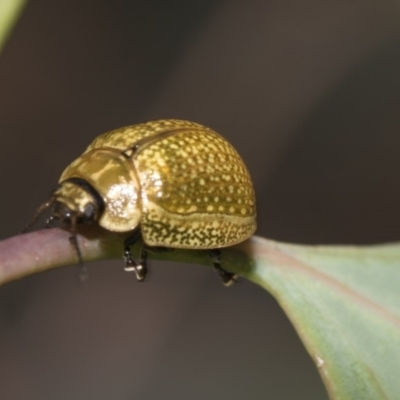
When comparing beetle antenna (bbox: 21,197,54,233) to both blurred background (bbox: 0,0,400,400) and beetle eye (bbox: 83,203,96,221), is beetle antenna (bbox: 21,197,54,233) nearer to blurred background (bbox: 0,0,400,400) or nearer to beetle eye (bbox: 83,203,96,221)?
beetle eye (bbox: 83,203,96,221)

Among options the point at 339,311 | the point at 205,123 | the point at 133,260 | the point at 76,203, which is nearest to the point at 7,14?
the point at 76,203

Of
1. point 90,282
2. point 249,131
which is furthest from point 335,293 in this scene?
point 249,131

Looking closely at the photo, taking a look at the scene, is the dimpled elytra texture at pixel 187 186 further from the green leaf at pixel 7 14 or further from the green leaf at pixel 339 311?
the green leaf at pixel 7 14

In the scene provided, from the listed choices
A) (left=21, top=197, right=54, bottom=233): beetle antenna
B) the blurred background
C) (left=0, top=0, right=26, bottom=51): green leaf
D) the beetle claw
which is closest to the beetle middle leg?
the beetle claw

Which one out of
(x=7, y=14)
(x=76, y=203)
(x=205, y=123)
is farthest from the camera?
(x=205, y=123)

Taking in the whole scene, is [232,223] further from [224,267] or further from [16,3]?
[16,3]

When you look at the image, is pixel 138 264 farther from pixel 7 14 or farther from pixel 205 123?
pixel 205 123
